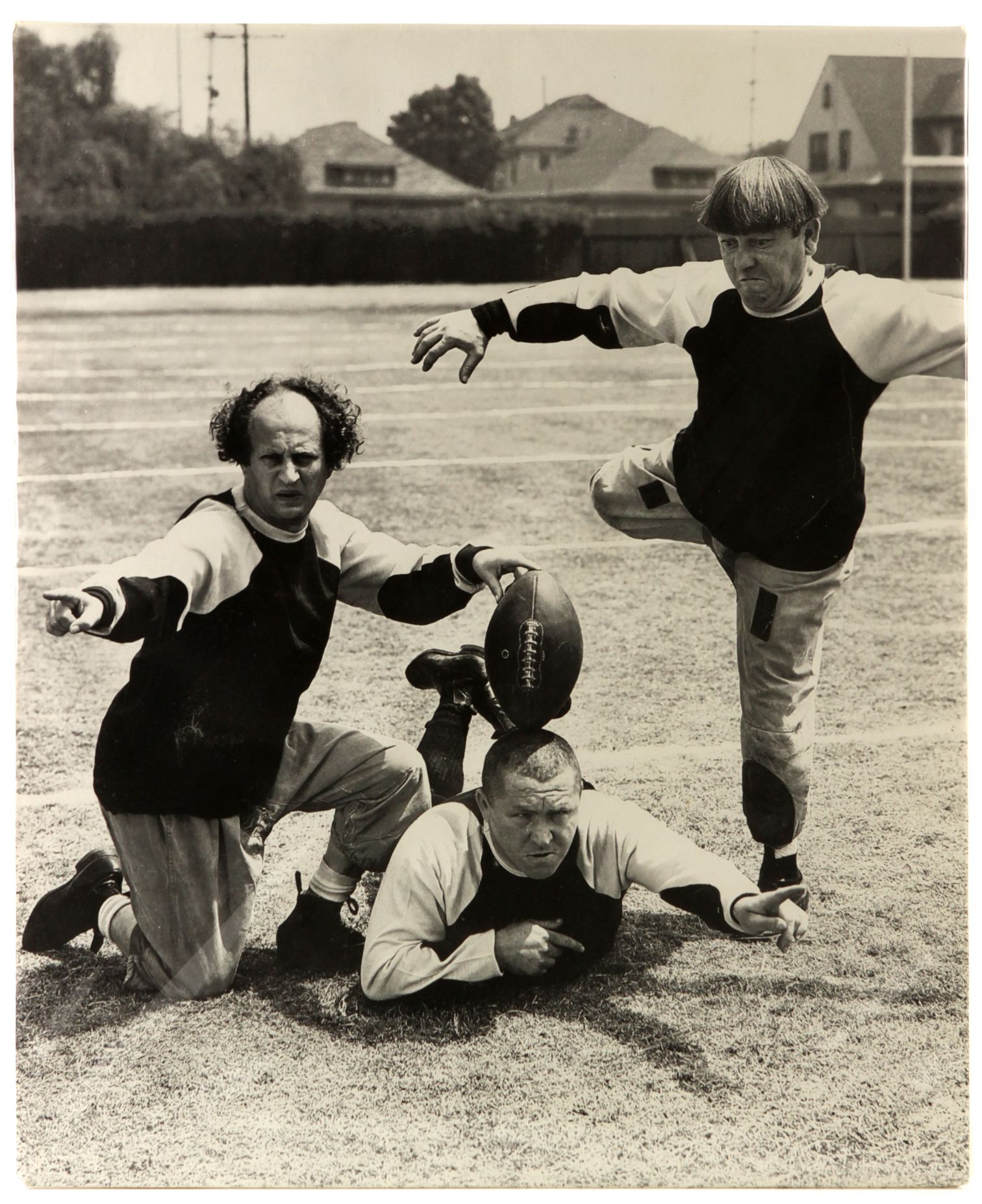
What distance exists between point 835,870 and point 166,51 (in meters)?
2.88

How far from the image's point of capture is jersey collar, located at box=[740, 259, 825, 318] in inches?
133

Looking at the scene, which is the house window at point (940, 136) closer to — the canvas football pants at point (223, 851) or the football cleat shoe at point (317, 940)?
the canvas football pants at point (223, 851)

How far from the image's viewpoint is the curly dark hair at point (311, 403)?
3.41 metres

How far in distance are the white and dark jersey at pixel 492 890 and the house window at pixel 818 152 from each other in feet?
5.89

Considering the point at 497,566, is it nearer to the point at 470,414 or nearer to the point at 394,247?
the point at 394,247

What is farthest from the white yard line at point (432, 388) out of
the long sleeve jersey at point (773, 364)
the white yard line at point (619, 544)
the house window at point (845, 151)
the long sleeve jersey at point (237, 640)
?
the long sleeve jersey at point (237, 640)

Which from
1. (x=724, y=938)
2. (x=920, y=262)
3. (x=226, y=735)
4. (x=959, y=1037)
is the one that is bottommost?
(x=959, y=1037)

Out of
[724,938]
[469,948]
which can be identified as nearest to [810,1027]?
[724,938]

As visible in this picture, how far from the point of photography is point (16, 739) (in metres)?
3.96

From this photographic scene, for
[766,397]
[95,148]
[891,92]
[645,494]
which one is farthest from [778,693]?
[95,148]

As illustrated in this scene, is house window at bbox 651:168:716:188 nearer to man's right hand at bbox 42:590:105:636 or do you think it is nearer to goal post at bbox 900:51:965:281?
goal post at bbox 900:51:965:281

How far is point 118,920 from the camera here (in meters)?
3.59

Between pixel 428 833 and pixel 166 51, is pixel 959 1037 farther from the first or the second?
pixel 166 51

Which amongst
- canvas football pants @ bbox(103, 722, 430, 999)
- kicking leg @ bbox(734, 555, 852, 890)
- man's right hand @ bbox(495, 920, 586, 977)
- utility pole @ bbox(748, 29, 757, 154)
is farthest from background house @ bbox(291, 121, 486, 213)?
man's right hand @ bbox(495, 920, 586, 977)
